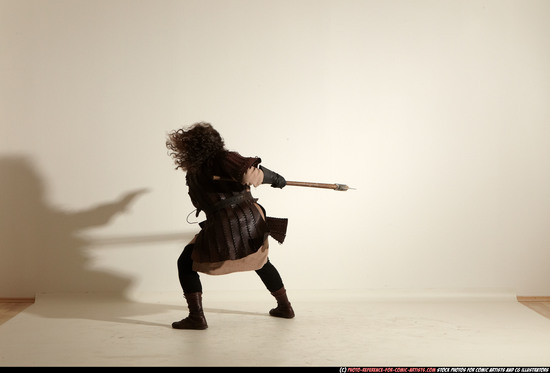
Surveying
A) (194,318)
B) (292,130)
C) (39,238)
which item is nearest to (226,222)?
(194,318)

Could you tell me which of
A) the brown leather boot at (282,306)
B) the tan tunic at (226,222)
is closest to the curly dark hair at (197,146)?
the tan tunic at (226,222)

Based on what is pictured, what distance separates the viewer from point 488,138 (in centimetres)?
395

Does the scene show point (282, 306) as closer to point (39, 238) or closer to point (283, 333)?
point (283, 333)

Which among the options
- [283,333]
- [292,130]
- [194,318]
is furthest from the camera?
[292,130]

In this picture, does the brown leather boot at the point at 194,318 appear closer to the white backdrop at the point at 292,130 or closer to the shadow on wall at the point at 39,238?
the white backdrop at the point at 292,130

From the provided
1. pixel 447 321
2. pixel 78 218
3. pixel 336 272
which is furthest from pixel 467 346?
pixel 78 218

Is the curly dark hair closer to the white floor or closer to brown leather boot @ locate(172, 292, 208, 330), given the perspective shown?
brown leather boot @ locate(172, 292, 208, 330)

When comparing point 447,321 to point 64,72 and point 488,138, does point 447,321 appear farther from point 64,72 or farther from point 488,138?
point 64,72

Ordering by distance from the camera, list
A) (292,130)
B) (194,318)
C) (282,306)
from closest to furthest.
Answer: (194,318)
(282,306)
(292,130)

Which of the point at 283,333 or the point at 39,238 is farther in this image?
the point at 39,238

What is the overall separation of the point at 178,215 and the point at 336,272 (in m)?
1.02

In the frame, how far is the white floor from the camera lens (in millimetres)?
2756

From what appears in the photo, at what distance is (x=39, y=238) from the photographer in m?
3.95

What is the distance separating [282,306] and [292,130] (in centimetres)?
107
